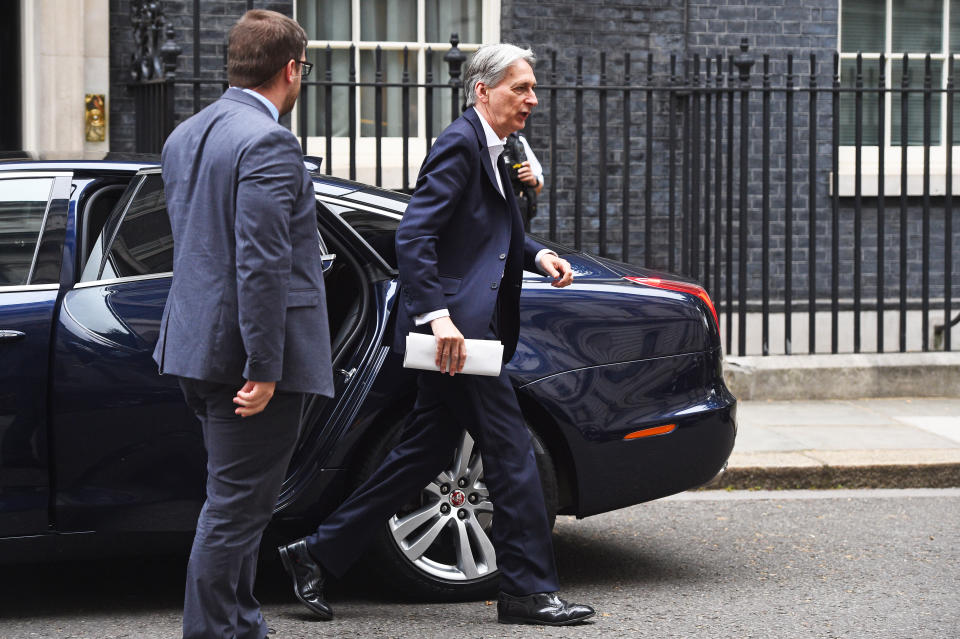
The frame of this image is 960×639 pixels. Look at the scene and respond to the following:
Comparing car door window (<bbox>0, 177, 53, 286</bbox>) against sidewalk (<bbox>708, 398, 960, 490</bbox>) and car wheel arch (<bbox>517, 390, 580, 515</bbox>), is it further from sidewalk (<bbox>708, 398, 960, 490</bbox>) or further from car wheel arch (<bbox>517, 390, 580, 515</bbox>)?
sidewalk (<bbox>708, 398, 960, 490</bbox>)

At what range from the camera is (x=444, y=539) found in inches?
188

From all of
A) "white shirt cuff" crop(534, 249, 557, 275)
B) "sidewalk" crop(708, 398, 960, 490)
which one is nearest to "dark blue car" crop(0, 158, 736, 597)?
"white shirt cuff" crop(534, 249, 557, 275)

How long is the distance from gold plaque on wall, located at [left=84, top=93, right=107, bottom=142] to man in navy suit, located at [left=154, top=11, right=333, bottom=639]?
6.57 meters

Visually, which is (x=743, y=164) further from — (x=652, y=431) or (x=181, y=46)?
(x=652, y=431)

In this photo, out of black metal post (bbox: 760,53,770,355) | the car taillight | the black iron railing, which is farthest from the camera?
the black iron railing

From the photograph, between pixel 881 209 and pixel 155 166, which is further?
pixel 881 209

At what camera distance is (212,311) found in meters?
3.48

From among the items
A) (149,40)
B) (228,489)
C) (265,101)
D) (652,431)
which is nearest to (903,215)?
(652,431)

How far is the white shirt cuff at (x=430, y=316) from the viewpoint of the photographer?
4191 mm

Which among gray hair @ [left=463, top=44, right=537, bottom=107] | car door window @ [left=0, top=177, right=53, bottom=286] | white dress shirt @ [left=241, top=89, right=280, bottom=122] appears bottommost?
car door window @ [left=0, top=177, right=53, bottom=286]

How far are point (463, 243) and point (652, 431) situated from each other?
3.33 feet

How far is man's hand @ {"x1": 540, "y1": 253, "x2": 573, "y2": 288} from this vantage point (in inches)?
175

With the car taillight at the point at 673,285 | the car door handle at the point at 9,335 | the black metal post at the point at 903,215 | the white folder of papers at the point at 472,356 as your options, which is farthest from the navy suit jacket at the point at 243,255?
the black metal post at the point at 903,215

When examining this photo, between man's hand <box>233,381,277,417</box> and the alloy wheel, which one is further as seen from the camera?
the alloy wheel
